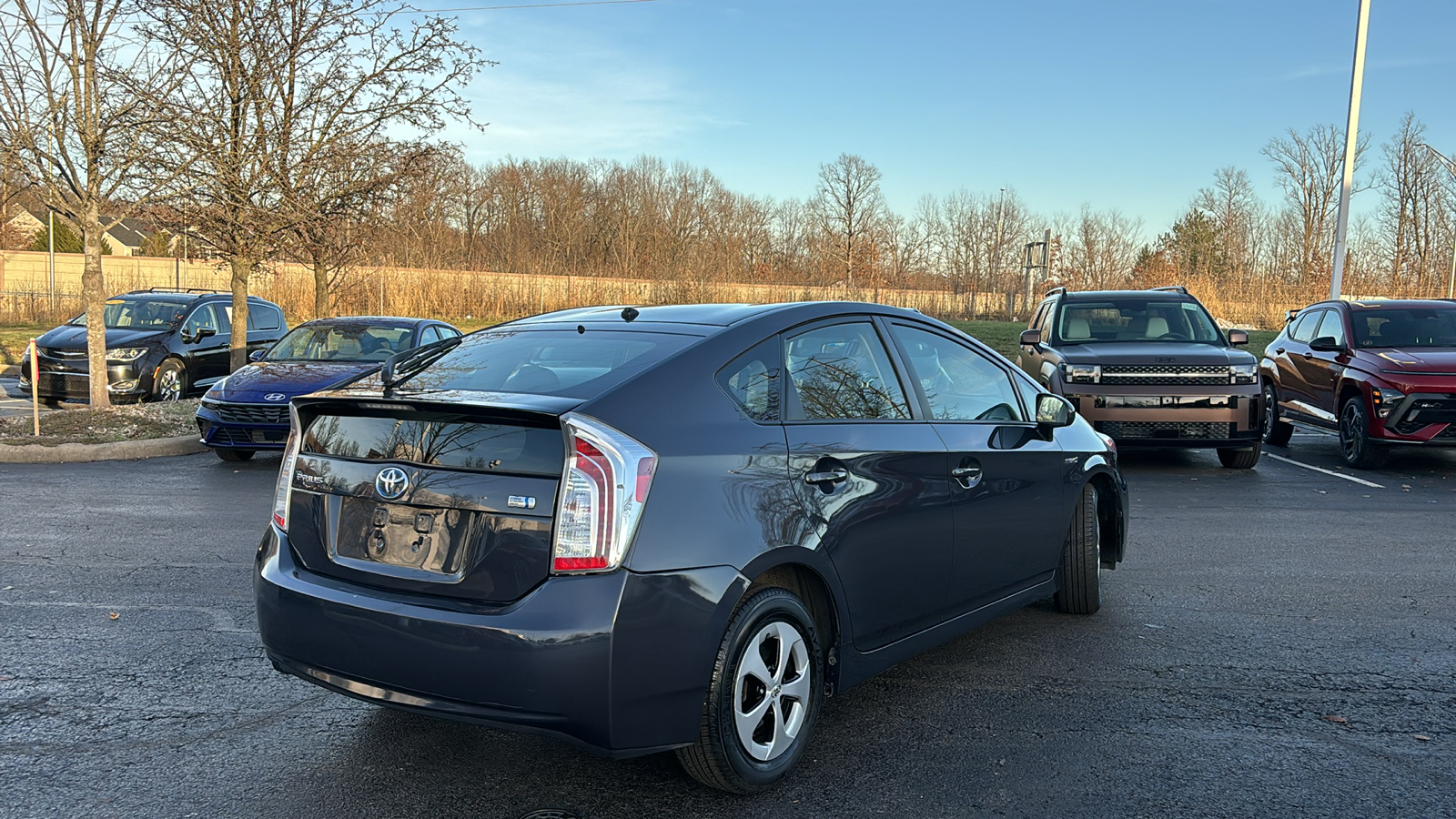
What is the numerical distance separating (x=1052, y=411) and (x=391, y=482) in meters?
3.11

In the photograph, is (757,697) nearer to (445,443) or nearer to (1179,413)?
(445,443)

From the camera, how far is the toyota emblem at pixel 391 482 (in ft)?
11.2

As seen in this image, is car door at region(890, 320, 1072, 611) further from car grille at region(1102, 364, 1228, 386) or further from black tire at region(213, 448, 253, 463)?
black tire at region(213, 448, 253, 463)

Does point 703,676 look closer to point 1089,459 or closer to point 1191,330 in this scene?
point 1089,459

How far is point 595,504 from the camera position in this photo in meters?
3.13

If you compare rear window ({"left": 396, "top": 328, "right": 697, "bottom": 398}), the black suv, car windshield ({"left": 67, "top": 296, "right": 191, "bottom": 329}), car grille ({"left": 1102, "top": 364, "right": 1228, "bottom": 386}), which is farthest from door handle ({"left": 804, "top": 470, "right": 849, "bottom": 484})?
car windshield ({"left": 67, "top": 296, "right": 191, "bottom": 329})

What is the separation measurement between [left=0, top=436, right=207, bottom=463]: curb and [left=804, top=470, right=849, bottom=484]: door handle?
33.7ft

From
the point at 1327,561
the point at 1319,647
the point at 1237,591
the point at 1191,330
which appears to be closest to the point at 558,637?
the point at 1319,647

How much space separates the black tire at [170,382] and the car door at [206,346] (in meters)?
0.15

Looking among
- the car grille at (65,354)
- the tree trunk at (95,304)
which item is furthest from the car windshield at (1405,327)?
the car grille at (65,354)

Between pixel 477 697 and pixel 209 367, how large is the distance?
15.7m

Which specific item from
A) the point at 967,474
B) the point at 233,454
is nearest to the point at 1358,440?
the point at 967,474

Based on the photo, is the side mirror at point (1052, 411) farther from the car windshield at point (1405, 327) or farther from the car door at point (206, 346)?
the car door at point (206, 346)

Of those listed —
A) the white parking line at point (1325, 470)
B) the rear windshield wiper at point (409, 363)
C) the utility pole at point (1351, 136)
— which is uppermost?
the utility pole at point (1351, 136)
